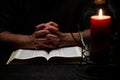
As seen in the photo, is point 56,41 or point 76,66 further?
point 56,41

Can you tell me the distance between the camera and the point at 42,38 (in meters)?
1.65

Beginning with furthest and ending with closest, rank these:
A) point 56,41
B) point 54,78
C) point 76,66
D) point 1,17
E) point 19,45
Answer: point 1,17
point 19,45
point 56,41
point 76,66
point 54,78

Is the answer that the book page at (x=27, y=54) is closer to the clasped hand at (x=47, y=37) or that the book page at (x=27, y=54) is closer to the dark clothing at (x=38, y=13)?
the clasped hand at (x=47, y=37)

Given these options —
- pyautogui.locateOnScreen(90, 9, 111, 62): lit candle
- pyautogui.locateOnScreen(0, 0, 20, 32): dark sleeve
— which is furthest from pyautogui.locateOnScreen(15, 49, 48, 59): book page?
pyautogui.locateOnScreen(0, 0, 20, 32): dark sleeve

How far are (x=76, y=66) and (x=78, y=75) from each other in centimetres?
10

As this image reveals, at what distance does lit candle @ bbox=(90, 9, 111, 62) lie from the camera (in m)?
1.13

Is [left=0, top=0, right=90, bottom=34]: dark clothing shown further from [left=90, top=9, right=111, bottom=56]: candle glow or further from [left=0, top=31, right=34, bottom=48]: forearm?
[left=90, top=9, right=111, bottom=56]: candle glow

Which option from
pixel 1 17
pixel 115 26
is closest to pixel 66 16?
pixel 1 17

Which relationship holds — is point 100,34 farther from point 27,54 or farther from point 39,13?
point 39,13

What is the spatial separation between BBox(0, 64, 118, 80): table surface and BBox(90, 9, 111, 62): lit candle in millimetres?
72

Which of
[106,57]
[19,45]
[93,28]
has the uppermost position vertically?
[93,28]

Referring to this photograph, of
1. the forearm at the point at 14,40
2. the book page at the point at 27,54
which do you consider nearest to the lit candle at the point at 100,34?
the book page at the point at 27,54

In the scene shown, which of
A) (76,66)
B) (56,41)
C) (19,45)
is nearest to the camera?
(76,66)

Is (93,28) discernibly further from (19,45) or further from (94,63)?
(19,45)
